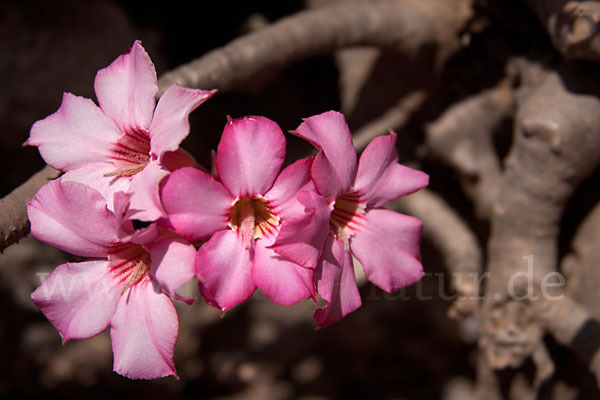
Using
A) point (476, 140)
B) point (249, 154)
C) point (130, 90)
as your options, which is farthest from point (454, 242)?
point (130, 90)

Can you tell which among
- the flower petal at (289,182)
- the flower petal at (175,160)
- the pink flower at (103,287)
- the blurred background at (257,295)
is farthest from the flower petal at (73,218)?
the blurred background at (257,295)

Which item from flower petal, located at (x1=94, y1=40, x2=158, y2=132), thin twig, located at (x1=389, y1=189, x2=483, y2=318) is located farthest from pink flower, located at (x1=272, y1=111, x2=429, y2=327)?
thin twig, located at (x1=389, y1=189, x2=483, y2=318)

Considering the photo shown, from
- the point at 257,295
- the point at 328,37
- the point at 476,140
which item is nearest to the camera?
the point at 328,37

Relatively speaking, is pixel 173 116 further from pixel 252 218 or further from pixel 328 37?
pixel 328 37

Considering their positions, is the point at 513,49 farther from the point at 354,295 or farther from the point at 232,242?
the point at 232,242

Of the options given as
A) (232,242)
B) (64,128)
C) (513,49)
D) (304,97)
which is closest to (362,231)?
(232,242)

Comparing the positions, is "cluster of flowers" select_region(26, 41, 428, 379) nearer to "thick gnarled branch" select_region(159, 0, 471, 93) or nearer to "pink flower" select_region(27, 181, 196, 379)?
"pink flower" select_region(27, 181, 196, 379)
